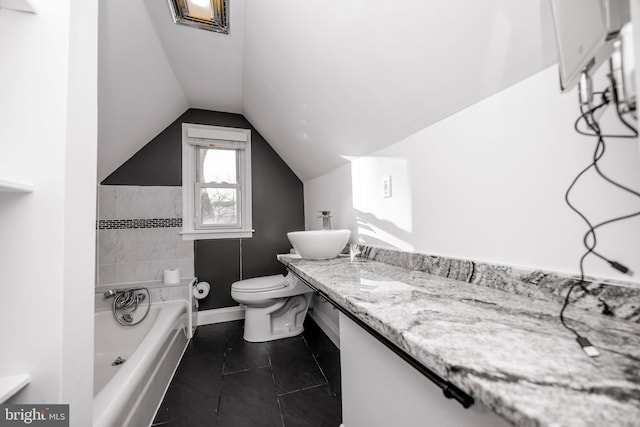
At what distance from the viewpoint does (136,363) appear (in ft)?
4.00

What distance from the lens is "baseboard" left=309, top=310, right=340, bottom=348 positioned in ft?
6.75

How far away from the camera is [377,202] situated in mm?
1529

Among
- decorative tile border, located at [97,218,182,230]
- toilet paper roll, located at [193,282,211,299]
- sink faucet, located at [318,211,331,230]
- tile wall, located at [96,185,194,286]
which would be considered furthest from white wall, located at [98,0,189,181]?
sink faucet, located at [318,211,331,230]

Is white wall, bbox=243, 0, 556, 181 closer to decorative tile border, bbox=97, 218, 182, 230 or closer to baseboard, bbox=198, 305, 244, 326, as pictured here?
decorative tile border, bbox=97, 218, 182, 230

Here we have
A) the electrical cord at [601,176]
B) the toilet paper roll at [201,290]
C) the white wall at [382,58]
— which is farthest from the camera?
the toilet paper roll at [201,290]

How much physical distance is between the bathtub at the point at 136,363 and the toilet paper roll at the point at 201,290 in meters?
0.25

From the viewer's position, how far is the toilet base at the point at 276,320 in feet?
7.04

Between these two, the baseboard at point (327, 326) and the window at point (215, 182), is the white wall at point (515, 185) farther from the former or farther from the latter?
the window at point (215, 182)

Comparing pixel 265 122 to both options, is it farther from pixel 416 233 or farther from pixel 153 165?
pixel 416 233

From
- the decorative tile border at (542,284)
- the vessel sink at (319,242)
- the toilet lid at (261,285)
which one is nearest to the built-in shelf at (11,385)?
the vessel sink at (319,242)

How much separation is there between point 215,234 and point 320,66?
197 cm

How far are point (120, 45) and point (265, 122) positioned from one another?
125 centimetres

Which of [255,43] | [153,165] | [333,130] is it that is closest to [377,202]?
[333,130]

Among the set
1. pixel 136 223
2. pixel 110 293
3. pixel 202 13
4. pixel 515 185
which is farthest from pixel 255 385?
pixel 202 13
